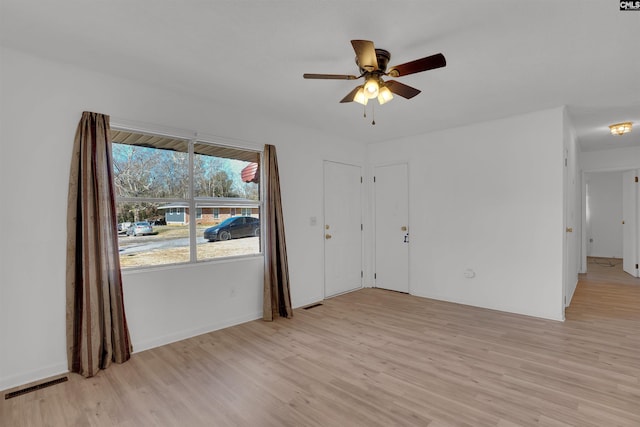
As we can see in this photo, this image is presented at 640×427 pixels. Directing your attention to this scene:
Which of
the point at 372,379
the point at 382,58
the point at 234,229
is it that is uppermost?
the point at 382,58

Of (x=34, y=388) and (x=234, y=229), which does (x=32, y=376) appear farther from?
(x=234, y=229)

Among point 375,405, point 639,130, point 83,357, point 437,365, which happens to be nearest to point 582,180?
point 639,130

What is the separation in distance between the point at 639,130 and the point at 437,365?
16.9ft

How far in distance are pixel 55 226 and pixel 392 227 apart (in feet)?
14.6

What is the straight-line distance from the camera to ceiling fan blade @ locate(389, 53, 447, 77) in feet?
6.52

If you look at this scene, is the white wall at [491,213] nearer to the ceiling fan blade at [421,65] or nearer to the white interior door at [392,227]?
the white interior door at [392,227]

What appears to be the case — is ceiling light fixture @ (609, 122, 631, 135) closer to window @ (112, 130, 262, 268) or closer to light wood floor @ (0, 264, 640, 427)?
light wood floor @ (0, 264, 640, 427)

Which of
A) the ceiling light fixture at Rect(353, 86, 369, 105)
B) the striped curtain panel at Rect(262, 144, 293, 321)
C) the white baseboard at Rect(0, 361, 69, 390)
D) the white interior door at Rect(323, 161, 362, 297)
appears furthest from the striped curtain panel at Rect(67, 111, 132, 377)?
the white interior door at Rect(323, 161, 362, 297)

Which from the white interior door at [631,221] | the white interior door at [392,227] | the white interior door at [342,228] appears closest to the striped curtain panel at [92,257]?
the white interior door at [342,228]

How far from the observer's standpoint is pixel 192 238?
3.47m

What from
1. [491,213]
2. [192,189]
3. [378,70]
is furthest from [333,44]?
[491,213]

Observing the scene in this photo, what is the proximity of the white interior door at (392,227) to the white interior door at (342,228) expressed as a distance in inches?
13.2

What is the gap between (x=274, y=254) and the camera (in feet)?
13.1

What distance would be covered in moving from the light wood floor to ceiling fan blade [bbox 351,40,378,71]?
2.39 metres
